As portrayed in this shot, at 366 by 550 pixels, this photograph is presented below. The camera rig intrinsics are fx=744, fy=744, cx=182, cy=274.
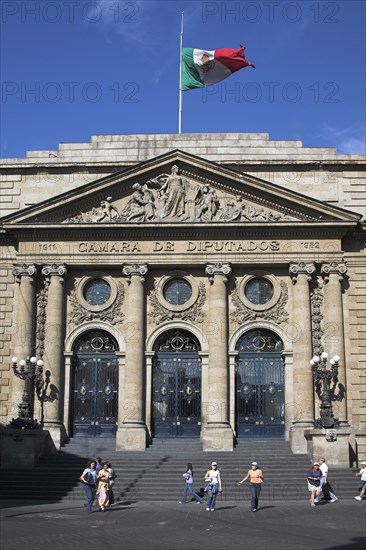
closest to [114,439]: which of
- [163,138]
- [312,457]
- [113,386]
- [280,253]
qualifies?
[113,386]

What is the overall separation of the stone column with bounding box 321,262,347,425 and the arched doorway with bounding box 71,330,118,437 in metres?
10.0

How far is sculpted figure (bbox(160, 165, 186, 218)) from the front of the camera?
116 ft

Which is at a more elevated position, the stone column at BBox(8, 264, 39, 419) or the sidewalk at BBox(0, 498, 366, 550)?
the stone column at BBox(8, 264, 39, 419)

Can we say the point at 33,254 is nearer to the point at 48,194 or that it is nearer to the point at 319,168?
the point at 48,194

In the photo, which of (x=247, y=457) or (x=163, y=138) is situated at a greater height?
(x=163, y=138)

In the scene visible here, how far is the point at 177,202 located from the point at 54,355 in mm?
9232

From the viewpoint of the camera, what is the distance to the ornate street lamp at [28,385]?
3146 cm

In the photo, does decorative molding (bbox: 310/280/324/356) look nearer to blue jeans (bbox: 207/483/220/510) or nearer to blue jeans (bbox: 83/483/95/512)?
blue jeans (bbox: 207/483/220/510)

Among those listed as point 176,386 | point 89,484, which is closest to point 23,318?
point 176,386

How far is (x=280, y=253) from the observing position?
35125mm

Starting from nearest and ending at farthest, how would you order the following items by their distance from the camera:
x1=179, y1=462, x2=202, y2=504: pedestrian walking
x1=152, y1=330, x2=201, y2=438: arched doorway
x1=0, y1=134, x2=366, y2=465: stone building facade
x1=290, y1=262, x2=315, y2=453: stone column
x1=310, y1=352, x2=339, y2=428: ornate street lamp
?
x1=179, y1=462, x2=202, y2=504: pedestrian walking → x1=310, y1=352, x2=339, y2=428: ornate street lamp → x1=290, y1=262, x2=315, y2=453: stone column → x1=0, y1=134, x2=366, y2=465: stone building facade → x1=152, y1=330, x2=201, y2=438: arched doorway

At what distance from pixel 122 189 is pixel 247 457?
13854mm

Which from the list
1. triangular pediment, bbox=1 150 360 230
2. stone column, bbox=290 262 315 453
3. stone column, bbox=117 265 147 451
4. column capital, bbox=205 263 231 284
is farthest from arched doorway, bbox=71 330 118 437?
stone column, bbox=290 262 315 453

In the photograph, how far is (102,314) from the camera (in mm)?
35500
